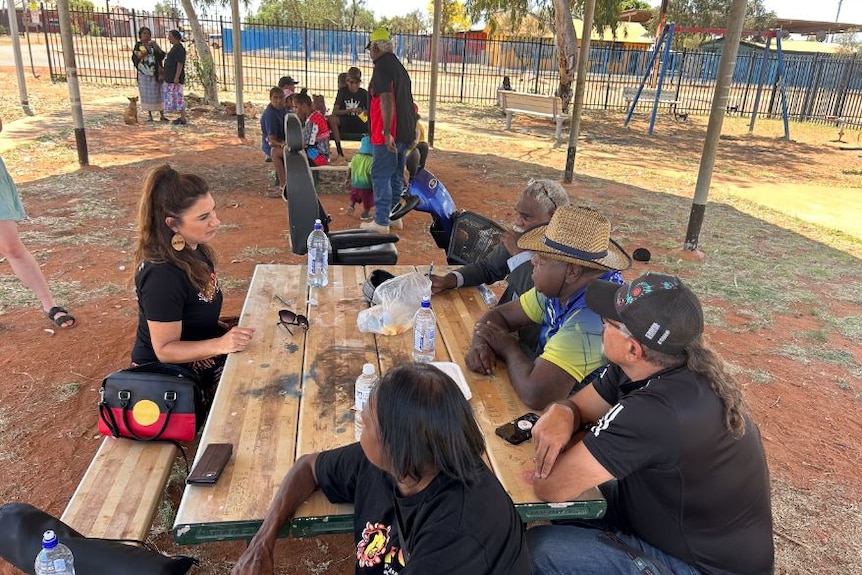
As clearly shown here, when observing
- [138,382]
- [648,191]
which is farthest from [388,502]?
[648,191]

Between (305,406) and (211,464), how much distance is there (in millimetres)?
419

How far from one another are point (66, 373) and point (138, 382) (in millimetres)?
1910

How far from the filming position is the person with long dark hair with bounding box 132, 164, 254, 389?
8.31 ft

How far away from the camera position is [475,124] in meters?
16.1

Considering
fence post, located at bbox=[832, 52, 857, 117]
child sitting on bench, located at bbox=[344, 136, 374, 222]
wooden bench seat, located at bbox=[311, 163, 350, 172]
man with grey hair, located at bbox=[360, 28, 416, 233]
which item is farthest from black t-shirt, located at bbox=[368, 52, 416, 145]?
fence post, located at bbox=[832, 52, 857, 117]

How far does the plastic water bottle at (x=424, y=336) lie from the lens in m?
2.52

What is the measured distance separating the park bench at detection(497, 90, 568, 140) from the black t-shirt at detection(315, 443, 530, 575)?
13276 millimetres

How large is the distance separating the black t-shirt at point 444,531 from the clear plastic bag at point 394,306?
1.13 metres

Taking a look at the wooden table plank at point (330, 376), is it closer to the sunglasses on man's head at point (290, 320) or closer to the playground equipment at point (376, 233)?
the sunglasses on man's head at point (290, 320)

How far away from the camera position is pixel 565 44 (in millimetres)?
16141

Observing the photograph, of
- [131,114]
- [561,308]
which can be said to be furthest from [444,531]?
[131,114]

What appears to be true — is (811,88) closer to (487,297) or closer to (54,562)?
(487,297)

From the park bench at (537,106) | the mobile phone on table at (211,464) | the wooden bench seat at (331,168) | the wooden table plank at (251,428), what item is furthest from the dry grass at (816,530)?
the park bench at (537,106)

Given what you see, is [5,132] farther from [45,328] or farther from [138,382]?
[138,382]
